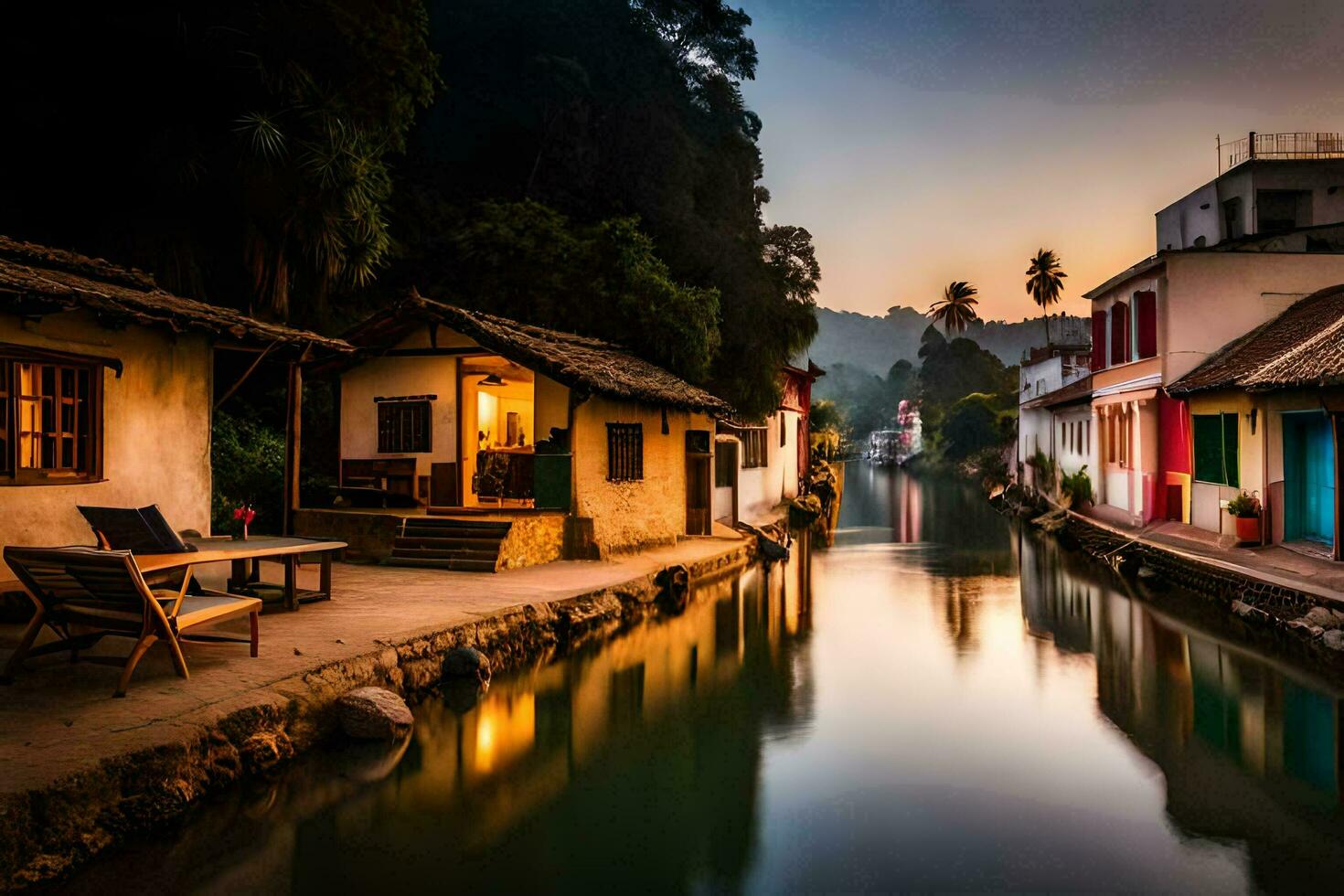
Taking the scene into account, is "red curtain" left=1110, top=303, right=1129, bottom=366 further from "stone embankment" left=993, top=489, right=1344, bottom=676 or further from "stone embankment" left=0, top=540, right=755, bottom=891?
"stone embankment" left=0, top=540, right=755, bottom=891

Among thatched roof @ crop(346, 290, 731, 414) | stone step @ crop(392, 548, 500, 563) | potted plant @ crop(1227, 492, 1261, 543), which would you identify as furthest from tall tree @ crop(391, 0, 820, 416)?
potted plant @ crop(1227, 492, 1261, 543)

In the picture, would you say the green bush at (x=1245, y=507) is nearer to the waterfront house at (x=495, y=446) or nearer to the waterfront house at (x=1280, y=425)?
the waterfront house at (x=1280, y=425)

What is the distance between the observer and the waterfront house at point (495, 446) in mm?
13664

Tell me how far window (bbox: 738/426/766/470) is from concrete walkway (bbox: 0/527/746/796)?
13245 millimetres

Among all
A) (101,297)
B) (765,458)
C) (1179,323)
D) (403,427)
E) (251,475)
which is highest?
(1179,323)

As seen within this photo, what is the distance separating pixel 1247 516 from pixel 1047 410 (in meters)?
17.2

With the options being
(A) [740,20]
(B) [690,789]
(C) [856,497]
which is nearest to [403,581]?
(B) [690,789]

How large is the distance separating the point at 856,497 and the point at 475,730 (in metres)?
35.1

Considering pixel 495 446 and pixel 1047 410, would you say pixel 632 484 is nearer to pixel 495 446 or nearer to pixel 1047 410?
pixel 495 446

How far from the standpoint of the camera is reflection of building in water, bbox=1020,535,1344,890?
564 centimetres

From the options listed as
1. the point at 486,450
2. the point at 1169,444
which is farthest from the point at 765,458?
the point at 486,450

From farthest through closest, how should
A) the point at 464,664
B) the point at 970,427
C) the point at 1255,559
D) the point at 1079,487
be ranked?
the point at 970,427 < the point at 1079,487 < the point at 1255,559 < the point at 464,664

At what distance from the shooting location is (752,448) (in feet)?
84.5

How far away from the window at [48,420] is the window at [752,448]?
16.5m
